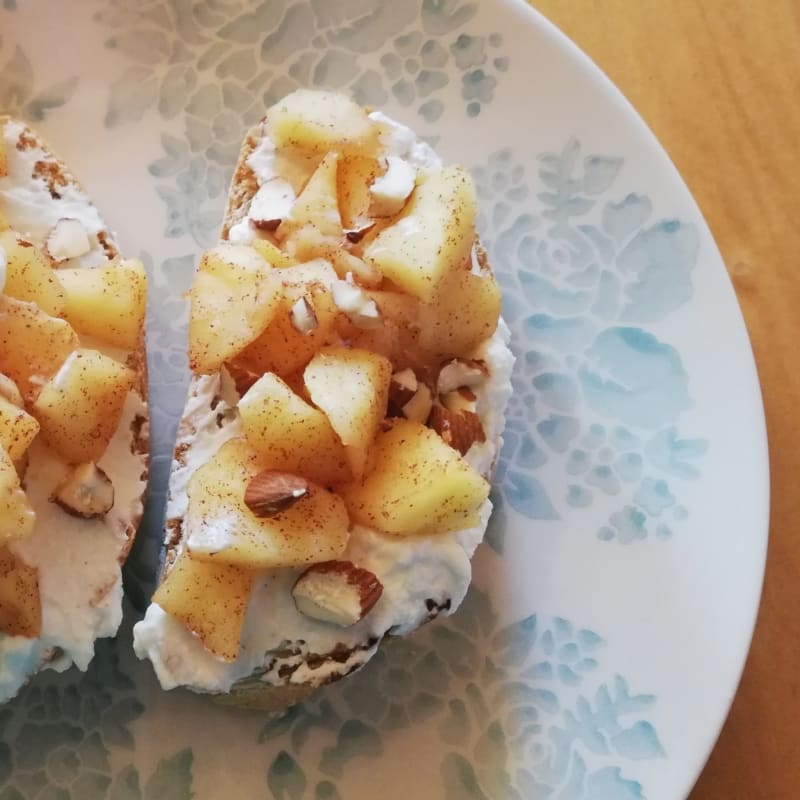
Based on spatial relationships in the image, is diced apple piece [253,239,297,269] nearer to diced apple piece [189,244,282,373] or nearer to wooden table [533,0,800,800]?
diced apple piece [189,244,282,373]

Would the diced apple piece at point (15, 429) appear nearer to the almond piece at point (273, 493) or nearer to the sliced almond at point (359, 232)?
the almond piece at point (273, 493)

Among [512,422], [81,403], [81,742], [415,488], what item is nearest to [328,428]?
[415,488]

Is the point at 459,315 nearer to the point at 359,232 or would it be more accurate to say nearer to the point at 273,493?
the point at 359,232

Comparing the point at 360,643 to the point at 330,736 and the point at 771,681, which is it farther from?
the point at 771,681

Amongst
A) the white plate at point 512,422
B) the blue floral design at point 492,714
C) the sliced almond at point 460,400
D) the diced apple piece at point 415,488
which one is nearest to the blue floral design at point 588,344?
the white plate at point 512,422

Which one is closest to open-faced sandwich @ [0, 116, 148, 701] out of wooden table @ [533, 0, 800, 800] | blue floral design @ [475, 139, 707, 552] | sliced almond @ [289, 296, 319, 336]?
sliced almond @ [289, 296, 319, 336]
